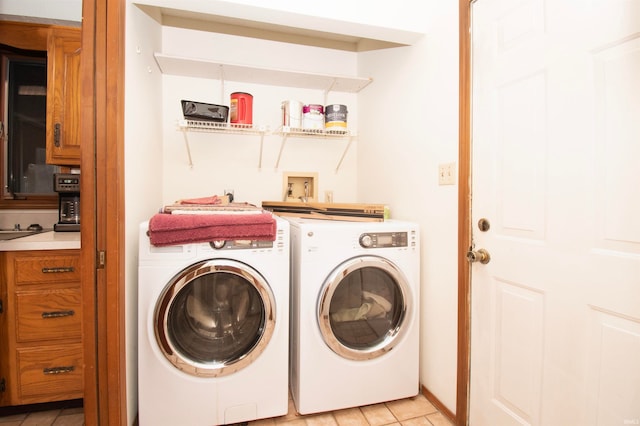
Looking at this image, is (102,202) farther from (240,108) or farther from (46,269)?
(240,108)

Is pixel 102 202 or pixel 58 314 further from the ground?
pixel 102 202

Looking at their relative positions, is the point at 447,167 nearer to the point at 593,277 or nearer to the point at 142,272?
the point at 593,277

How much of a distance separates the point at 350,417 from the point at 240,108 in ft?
5.98

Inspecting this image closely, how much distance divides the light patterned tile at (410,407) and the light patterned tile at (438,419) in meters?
0.03

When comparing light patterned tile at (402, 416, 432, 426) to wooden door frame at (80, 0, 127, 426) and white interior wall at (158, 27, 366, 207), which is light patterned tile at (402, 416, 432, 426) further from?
white interior wall at (158, 27, 366, 207)

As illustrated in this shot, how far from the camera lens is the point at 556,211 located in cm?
108

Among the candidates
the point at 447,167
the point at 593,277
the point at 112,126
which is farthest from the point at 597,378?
the point at 112,126

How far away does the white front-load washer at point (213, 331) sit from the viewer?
1.37 m

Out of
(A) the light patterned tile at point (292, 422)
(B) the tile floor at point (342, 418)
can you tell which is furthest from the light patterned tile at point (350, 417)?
(A) the light patterned tile at point (292, 422)

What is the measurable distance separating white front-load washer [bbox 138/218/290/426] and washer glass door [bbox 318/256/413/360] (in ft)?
0.88

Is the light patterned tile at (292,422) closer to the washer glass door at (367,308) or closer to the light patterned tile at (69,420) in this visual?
the washer glass door at (367,308)

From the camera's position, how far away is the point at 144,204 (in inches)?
66.4

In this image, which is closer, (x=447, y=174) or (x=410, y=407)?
(x=447, y=174)

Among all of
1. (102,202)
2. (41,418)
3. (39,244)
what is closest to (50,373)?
(41,418)
